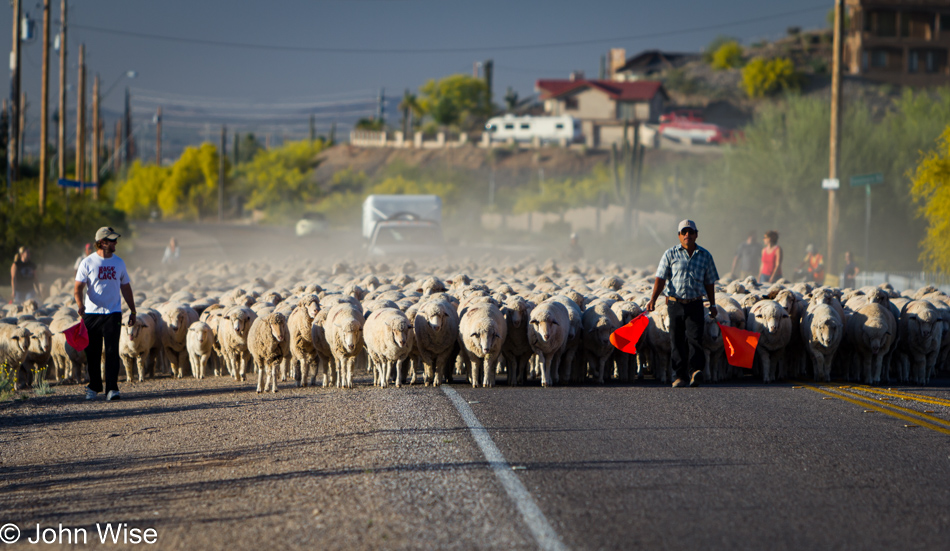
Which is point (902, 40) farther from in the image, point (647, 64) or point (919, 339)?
point (919, 339)

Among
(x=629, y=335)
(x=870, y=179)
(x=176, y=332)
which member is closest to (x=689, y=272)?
(x=629, y=335)

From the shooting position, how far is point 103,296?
10664 mm

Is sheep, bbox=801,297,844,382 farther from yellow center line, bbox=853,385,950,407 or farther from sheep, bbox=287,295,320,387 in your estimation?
sheep, bbox=287,295,320,387

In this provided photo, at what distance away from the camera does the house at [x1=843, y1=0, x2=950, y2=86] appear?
287 feet

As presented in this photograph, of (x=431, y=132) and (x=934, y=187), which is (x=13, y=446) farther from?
(x=431, y=132)

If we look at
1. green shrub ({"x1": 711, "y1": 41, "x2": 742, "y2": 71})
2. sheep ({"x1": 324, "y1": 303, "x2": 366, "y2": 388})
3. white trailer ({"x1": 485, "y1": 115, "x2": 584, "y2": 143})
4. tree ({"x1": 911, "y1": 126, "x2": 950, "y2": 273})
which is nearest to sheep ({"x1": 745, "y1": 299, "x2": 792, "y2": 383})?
sheep ({"x1": 324, "y1": 303, "x2": 366, "y2": 388})

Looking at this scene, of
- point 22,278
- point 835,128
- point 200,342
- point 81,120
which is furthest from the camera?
point 81,120

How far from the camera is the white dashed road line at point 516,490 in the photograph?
5074 millimetres

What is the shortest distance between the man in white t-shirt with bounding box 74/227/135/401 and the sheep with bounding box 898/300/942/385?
31.0ft

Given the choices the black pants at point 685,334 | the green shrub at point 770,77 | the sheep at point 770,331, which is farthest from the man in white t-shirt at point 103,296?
the green shrub at point 770,77

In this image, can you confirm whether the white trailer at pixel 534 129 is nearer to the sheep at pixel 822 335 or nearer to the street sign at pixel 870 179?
the street sign at pixel 870 179

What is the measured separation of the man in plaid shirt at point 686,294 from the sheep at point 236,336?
522cm

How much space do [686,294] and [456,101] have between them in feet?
393

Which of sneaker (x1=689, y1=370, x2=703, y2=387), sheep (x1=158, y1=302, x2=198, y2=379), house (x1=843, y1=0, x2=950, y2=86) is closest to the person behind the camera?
sneaker (x1=689, y1=370, x2=703, y2=387)
